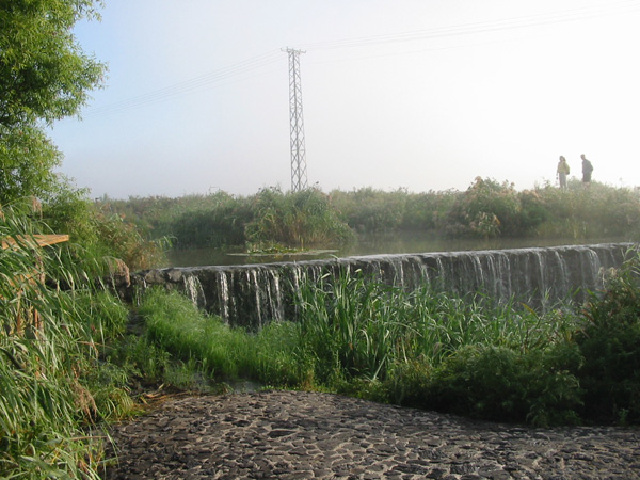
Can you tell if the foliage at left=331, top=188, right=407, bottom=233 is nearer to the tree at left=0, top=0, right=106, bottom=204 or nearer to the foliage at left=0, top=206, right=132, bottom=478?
the tree at left=0, top=0, right=106, bottom=204

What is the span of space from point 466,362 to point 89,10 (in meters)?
8.04

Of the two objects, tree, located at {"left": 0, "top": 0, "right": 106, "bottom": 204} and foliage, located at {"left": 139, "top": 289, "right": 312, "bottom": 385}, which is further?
tree, located at {"left": 0, "top": 0, "right": 106, "bottom": 204}

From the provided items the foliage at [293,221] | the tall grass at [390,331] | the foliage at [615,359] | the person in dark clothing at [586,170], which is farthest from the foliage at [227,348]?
the person in dark clothing at [586,170]

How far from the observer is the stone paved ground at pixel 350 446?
3.38 metres

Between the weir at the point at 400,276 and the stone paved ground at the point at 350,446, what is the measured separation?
9.55ft

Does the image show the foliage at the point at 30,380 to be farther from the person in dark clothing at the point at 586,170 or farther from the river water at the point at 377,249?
the person in dark clothing at the point at 586,170

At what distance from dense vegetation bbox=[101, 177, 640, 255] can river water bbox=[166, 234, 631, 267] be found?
82 cm

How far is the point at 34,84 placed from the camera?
921cm

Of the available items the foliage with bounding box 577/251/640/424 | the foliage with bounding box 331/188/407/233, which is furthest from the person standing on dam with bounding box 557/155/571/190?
the foliage with bounding box 577/251/640/424

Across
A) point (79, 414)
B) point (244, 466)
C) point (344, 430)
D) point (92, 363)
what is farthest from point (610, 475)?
point (92, 363)

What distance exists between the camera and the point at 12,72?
8.91 metres

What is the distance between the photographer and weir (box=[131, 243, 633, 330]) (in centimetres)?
916

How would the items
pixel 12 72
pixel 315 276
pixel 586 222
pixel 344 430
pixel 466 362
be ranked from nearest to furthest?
pixel 344 430, pixel 466 362, pixel 12 72, pixel 315 276, pixel 586 222

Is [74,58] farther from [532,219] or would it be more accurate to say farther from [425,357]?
[532,219]
